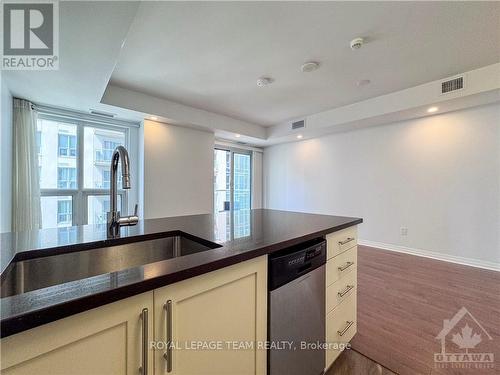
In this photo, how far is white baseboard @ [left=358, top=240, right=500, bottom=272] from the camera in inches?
122

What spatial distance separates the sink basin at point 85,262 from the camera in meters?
0.89

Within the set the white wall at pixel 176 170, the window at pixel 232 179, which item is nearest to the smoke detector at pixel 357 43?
the white wall at pixel 176 170

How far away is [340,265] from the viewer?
148 cm

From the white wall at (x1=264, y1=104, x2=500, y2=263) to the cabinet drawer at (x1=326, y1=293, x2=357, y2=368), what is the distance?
2.91m

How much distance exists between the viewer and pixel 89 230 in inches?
51.4

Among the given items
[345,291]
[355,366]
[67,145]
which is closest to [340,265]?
[345,291]

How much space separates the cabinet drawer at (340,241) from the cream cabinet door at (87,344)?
3.49 ft

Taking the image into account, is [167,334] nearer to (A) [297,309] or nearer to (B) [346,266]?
(A) [297,309]

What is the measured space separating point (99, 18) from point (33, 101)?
2.40 metres

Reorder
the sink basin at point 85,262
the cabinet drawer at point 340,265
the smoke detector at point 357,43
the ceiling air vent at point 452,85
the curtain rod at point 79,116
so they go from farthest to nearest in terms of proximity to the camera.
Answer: the curtain rod at point 79,116 < the ceiling air vent at point 452,85 < the smoke detector at point 357,43 < the cabinet drawer at point 340,265 < the sink basin at point 85,262

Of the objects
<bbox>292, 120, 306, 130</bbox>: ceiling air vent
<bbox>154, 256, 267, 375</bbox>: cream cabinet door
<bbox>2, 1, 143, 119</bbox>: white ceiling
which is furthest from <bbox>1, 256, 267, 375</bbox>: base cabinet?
<bbox>292, 120, 306, 130</bbox>: ceiling air vent

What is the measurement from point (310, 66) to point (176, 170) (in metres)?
2.83

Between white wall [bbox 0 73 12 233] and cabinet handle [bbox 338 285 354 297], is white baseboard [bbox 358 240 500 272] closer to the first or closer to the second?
cabinet handle [bbox 338 285 354 297]

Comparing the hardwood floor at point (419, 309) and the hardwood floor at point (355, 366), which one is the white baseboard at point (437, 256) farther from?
the hardwood floor at point (355, 366)
